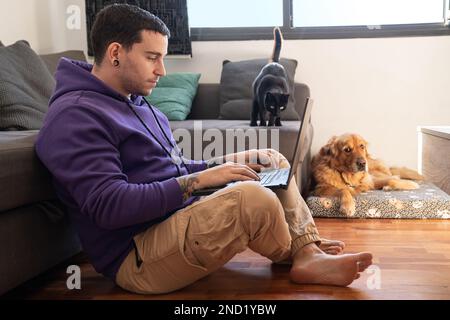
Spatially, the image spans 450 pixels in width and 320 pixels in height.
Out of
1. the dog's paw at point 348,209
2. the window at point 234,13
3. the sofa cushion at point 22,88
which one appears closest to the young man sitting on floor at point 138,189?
the sofa cushion at point 22,88

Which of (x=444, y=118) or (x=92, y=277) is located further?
(x=444, y=118)

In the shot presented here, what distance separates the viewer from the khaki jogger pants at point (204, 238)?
1283 millimetres

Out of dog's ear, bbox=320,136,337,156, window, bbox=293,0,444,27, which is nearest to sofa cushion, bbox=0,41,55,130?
dog's ear, bbox=320,136,337,156

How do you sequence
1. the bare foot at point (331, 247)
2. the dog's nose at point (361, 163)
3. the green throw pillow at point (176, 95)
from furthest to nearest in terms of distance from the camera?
the green throw pillow at point (176, 95) → the dog's nose at point (361, 163) → the bare foot at point (331, 247)

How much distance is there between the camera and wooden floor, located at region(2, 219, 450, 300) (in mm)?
1430

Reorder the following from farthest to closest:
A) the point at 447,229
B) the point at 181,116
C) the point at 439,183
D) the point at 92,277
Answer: the point at 181,116 < the point at 439,183 < the point at 447,229 < the point at 92,277

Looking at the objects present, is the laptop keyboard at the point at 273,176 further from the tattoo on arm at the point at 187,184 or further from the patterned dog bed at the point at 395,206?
the patterned dog bed at the point at 395,206

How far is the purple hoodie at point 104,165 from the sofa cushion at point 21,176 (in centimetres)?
5

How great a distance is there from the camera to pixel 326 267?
4.75 ft

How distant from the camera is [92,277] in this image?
1.64 meters

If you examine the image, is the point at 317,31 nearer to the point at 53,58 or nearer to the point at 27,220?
the point at 53,58

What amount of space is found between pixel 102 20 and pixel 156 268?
0.68 metres
